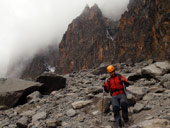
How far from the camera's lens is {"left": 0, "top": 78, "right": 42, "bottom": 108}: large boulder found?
34.4 feet

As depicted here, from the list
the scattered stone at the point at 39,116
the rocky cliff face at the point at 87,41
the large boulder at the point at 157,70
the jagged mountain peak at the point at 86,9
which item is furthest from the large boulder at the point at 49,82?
the jagged mountain peak at the point at 86,9

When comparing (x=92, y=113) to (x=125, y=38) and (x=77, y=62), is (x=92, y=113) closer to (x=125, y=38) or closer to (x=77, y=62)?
(x=125, y=38)

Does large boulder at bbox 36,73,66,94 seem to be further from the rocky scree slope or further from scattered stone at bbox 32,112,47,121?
scattered stone at bbox 32,112,47,121

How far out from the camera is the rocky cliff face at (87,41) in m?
76.1

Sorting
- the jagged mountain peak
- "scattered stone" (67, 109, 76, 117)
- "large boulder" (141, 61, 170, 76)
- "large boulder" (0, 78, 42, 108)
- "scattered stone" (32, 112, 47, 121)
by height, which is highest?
the jagged mountain peak

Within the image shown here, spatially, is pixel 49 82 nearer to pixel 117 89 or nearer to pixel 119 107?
pixel 117 89

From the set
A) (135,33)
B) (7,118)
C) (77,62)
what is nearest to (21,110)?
(7,118)

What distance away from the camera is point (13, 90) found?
35.3 ft

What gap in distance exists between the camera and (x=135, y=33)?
42.9 m

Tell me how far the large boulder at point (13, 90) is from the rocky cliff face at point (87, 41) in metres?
60.5

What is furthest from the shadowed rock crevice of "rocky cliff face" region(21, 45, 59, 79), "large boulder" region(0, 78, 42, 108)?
"rocky cliff face" region(21, 45, 59, 79)

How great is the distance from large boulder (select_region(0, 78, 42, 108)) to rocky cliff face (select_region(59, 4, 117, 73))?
2381 inches

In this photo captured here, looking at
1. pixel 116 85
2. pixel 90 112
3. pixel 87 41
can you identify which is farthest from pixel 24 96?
pixel 87 41

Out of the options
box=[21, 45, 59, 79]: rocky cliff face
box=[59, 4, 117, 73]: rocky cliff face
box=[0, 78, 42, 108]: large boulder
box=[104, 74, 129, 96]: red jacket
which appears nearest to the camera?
box=[104, 74, 129, 96]: red jacket
